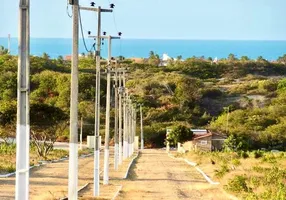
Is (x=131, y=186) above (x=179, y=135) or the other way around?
the other way around

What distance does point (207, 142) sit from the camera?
74.5 metres

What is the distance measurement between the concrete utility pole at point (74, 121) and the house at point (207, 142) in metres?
53.7

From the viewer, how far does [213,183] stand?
27.9 metres

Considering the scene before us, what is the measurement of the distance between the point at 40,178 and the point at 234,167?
9203 mm

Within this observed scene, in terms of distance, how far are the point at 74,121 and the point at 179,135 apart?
61655 millimetres

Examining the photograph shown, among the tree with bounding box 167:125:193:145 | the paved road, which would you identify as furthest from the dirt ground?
the tree with bounding box 167:125:193:145

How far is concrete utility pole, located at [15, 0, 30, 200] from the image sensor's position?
11250 millimetres

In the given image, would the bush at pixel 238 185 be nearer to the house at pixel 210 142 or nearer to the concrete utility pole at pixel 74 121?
the concrete utility pole at pixel 74 121

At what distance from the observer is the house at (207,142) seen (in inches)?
2850

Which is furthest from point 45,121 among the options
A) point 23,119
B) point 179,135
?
point 179,135

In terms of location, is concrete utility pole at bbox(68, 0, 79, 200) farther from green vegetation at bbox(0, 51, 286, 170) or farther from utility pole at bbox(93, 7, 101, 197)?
green vegetation at bbox(0, 51, 286, 170)

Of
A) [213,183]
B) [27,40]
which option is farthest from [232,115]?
[27,40]

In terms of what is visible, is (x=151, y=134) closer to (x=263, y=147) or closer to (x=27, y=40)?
(x=263, y=147)

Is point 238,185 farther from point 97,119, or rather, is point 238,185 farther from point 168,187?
point 97,119
